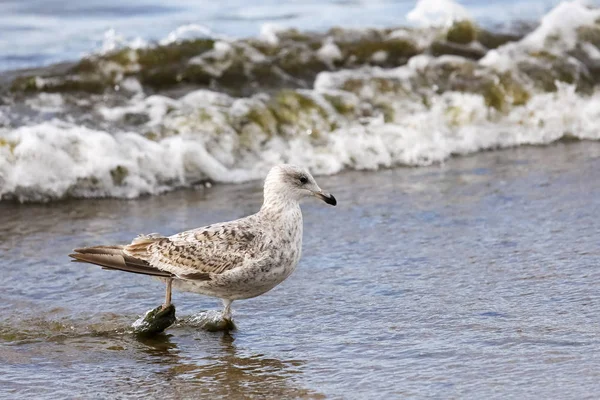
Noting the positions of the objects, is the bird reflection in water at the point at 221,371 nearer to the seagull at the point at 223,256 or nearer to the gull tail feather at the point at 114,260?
the seagull at the point at 223,256

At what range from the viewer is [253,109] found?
10.4 m

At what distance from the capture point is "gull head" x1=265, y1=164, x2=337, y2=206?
573 cm

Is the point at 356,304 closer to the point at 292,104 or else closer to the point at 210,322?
the point at 210,322

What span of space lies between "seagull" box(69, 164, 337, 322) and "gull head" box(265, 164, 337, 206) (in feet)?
0.31

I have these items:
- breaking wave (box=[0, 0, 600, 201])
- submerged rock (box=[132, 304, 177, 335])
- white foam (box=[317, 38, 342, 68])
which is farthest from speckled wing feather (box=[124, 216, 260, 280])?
white foam (box=[317, 38, 342, 68])

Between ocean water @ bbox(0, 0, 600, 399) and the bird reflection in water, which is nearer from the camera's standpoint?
the bird reflection in water

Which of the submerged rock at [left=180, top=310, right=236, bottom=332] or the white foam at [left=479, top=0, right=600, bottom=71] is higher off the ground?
the white foam at [left=479, top=0, right=600, bottom=71]

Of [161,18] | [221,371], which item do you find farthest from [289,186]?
[161,18]

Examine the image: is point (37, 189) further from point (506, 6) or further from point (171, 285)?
point (506, 6)

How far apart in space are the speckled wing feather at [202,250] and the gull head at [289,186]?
0.82 ft

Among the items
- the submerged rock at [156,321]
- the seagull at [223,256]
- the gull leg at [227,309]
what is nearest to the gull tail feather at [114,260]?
the seagull at [223,256]

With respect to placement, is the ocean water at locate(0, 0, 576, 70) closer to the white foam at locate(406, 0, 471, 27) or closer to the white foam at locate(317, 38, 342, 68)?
the white foam at locate(406, 0, 471, 27)

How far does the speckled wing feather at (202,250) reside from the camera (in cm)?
537

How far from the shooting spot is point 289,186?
5.77 meters
